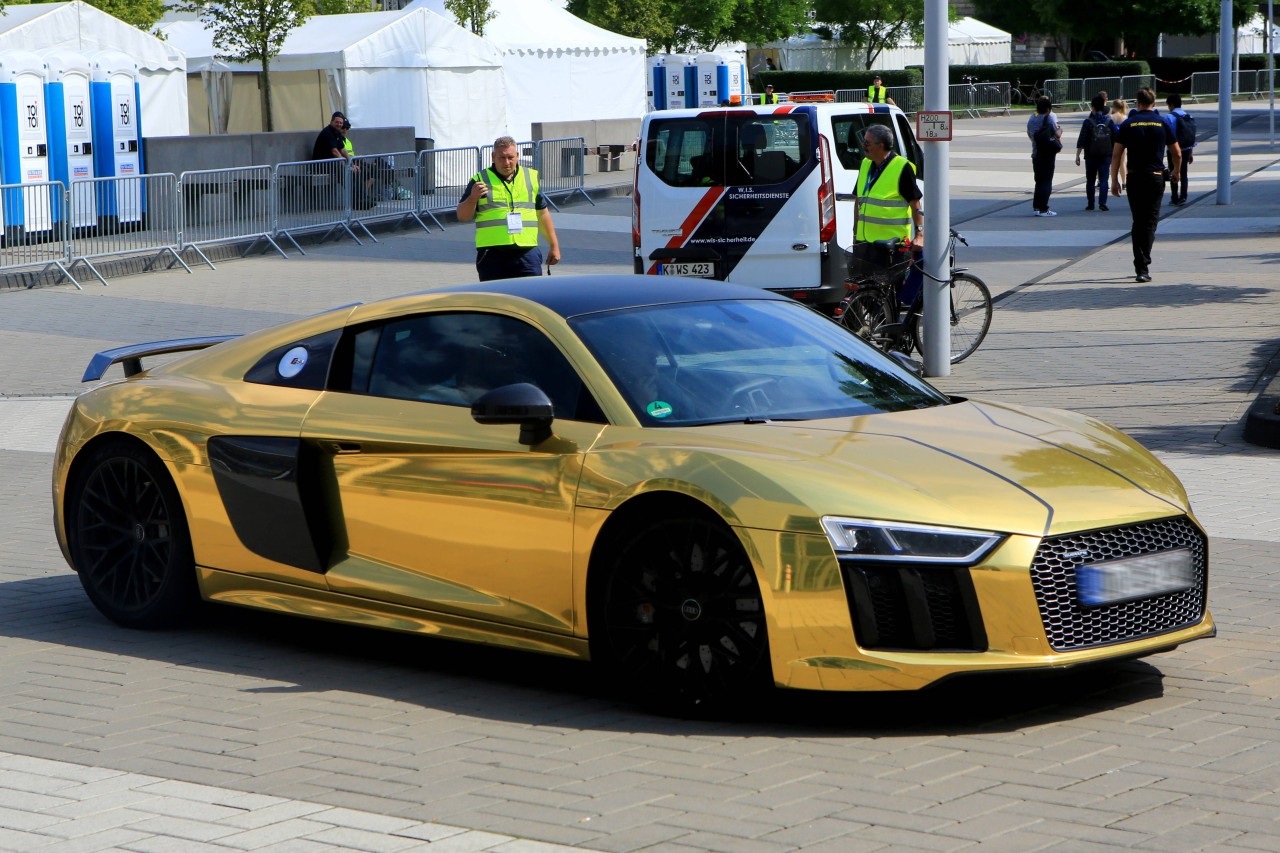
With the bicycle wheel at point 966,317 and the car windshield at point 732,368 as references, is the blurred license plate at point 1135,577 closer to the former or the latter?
the car windshield at point 732,368

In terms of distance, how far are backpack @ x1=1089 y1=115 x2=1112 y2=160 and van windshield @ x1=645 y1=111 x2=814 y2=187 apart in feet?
46.2

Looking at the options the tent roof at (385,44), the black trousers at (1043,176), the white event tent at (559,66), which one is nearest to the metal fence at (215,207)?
the tent roof at (385,44)

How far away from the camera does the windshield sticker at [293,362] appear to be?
6.27 metres

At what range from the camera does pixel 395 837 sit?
14.0ft

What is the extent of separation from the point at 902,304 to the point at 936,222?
2.71 ft

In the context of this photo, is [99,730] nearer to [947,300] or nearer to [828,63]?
[947,300]

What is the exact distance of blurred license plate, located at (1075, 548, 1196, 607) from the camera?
4.98 metres

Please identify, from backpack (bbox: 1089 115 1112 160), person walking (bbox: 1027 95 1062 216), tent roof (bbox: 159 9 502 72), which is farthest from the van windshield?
tent roof (bbox: 159 9 502 72)

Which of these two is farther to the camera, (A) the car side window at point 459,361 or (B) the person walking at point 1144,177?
(B) the person walking at point 1144,177

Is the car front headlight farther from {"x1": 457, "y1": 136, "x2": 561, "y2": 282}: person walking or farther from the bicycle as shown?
the bicycle

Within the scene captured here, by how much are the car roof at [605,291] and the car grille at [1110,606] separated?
5.61 feet

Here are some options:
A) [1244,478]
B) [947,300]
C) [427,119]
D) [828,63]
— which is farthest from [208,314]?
[828,63]

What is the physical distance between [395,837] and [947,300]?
9244 mm

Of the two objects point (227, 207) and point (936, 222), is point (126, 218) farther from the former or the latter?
point (936, 222)
